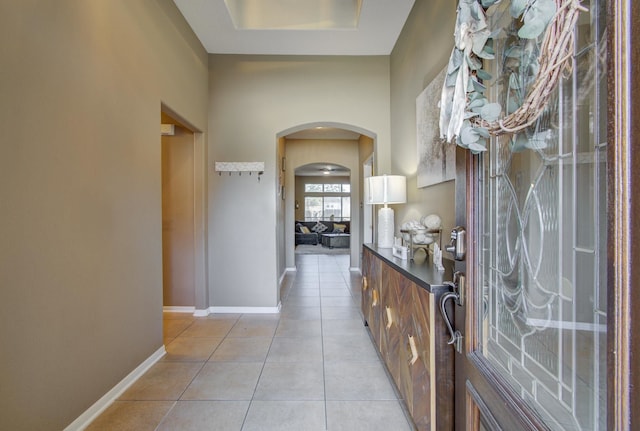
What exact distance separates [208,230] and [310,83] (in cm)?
225

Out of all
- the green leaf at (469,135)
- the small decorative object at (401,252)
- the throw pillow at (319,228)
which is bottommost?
the throw pillow at (319,228)

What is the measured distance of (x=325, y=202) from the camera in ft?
50.0

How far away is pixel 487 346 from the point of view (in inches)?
43.3

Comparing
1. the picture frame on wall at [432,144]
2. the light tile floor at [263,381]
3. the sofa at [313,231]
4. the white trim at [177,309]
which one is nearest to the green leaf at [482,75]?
the picture frame on wall at [432,144]

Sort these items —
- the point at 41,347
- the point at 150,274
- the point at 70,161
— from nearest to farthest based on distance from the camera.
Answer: the point at 41,347, the point at 70,161, the point at 150,274

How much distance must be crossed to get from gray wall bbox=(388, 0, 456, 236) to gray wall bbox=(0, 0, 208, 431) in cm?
230

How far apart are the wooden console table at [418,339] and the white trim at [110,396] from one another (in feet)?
6.15

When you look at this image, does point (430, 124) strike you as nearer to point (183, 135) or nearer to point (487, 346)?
point (487, 346)

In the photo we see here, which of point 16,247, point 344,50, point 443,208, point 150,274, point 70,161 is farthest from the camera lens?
point 344,50

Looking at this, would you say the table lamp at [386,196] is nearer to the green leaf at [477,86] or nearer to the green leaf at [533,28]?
the green leaf at [477,86]

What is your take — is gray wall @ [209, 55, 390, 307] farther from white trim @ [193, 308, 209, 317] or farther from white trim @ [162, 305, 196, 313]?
white trim @ [162, 305, 196, 313]

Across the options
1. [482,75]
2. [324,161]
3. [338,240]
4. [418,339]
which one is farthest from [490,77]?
[338,240]

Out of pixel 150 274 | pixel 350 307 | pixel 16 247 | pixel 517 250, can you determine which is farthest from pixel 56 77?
pixel 350 307

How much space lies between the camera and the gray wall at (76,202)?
148cm
